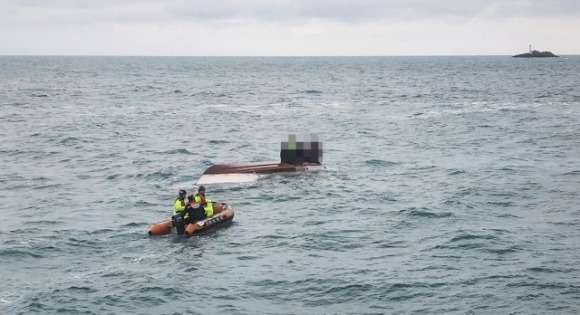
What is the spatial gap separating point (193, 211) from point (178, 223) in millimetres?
1097

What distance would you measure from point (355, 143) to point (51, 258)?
38.7m

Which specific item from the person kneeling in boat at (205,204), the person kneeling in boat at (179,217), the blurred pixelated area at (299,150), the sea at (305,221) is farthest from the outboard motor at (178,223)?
the blurred pixelated area at (299,150)

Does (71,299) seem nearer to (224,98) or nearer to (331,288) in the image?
(331,288)

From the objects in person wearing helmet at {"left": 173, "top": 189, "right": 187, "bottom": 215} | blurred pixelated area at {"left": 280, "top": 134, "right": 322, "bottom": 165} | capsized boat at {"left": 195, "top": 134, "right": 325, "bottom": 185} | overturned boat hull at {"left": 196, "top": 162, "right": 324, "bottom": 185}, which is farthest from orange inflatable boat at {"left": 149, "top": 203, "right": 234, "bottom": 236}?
blurred pixelated area at {"left": 280, "top": 134, "right": 322, "bottom": 165}

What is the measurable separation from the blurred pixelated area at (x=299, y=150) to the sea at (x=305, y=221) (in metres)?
1.05

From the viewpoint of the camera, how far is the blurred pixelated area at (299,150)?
4734cm

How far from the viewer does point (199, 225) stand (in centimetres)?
3409

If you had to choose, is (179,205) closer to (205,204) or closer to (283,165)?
(205,204)

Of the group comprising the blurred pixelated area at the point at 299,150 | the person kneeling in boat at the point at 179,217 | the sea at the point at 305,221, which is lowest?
the sea at the point at 305,221

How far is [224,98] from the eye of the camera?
11794 cm

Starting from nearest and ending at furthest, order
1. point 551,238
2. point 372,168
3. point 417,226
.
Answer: point 551,238, point 417,226, point 372,168

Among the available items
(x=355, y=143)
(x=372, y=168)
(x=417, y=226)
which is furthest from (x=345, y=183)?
(x=355, y=143)

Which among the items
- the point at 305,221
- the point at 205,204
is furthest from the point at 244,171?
the point at 205,204

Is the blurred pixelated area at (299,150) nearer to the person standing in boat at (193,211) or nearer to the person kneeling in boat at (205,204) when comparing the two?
the person kneeling in boat at (205,204)
